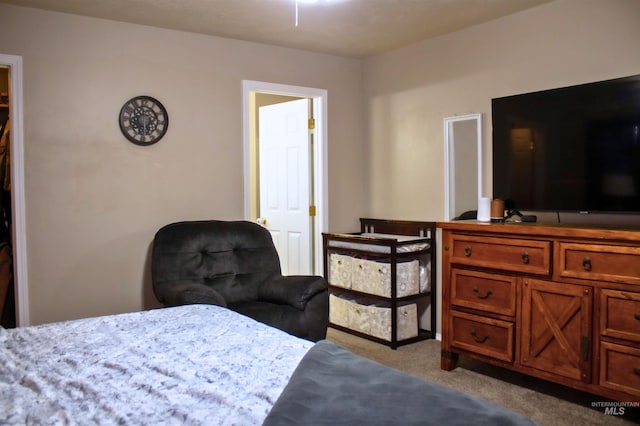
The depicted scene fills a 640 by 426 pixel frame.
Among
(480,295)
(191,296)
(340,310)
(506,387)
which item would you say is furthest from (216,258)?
(506,387)

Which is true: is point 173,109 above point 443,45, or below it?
below

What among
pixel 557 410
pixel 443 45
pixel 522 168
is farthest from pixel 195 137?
pixel 557 410

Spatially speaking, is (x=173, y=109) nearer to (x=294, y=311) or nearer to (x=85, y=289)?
(x=85, y=289)

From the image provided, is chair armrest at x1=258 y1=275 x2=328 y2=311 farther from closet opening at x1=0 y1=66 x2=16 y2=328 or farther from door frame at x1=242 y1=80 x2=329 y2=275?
closet opening at x1=0 y1=66 x2=16 y2=328

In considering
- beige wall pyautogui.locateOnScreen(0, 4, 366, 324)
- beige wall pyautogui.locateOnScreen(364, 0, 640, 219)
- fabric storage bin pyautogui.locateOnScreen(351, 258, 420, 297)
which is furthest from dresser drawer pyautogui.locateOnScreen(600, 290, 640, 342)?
beige wall pyautogui.locateOnScreen(0, 4, 366, 324)

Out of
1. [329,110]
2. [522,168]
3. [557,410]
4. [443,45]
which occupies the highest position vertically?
[443,45]

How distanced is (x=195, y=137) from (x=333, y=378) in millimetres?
3025

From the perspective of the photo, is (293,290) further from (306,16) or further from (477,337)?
(306,16)

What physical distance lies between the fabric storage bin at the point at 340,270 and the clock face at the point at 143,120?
1772mm

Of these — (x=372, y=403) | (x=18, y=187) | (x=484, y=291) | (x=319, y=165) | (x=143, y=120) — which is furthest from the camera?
(x=319, y=165)

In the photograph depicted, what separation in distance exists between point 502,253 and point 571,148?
2.49ft

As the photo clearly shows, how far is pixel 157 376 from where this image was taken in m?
1.43

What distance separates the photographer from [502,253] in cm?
304

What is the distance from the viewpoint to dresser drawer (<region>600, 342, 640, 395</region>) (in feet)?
8.09
